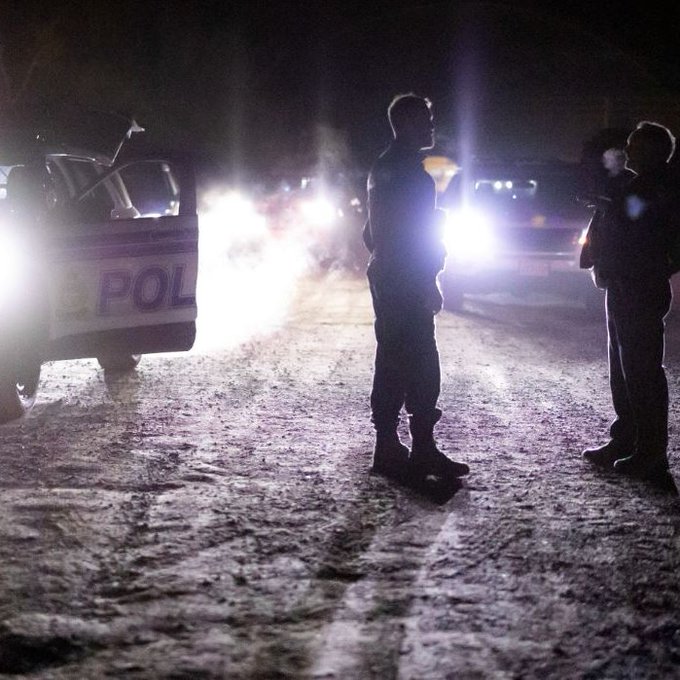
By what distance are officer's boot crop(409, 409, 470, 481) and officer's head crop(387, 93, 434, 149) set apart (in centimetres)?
142

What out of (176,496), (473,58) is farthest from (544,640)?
(473,58)

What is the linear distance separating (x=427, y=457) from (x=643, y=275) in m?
1.48

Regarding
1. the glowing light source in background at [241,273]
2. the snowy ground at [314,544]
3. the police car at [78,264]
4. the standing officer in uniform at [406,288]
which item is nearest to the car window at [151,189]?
the glowing light source in background at [241,273]

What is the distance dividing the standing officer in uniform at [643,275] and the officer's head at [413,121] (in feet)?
3.60

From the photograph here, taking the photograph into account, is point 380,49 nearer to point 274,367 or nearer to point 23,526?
point 274,367

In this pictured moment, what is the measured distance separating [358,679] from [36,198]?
428 cm

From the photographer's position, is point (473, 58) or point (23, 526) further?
point (473, 58)

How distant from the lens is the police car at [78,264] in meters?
5.74

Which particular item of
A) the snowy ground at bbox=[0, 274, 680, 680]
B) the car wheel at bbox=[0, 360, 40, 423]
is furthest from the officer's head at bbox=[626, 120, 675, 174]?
the car wheel at bbox=[0, 360, 40, 423]

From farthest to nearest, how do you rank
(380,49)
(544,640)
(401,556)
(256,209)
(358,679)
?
(380,49) < (256,209) < (401,556) < (544,640) < (358,679)

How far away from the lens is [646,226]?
466 centimetres

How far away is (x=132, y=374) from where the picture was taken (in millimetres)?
7793

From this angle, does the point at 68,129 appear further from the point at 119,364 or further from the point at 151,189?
the point at 151,189

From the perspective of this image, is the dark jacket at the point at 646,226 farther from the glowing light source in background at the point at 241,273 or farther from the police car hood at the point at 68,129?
the glowing light source in background at the point at 241,273
